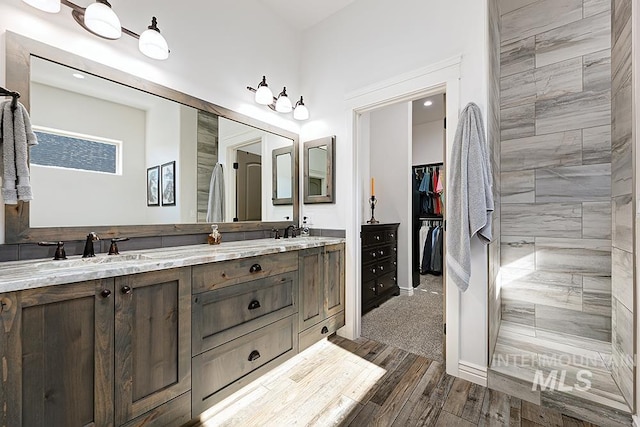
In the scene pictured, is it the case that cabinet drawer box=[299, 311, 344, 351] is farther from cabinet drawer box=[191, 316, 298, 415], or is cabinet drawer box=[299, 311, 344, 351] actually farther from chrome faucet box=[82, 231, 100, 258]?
chrome faucet box=[82, 231, 100, 258]

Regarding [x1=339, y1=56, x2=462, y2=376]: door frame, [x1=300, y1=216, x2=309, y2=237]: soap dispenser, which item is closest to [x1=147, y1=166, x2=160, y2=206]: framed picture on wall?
[x1=300, y1=216, x2=309, y2=237]: soap dispenser

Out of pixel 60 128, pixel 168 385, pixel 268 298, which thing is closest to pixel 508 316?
pixel 268 298

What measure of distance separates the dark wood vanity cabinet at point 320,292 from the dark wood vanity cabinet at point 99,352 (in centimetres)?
92

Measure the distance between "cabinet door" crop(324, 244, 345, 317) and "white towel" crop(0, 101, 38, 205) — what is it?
1884 millimetres

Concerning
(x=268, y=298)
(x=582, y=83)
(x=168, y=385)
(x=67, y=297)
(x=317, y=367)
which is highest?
(x=582, y=83)

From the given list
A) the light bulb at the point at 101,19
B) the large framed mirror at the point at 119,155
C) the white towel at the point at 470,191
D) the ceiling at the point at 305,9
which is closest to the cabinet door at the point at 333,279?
the large framed mirror at the point at 119,155

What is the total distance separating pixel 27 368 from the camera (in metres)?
0.95

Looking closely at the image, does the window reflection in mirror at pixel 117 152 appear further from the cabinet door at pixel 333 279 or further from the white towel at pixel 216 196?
the cabinet door at pixel 333 279

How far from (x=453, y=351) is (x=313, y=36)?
10.8 ft

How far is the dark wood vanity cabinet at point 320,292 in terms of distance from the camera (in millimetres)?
2121

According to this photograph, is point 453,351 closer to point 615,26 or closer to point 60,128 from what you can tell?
point 615,26

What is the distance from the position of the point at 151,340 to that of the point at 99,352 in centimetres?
20

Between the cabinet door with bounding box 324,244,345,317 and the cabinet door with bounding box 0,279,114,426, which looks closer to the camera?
the cabinet door with bounding box 0,279,114,426

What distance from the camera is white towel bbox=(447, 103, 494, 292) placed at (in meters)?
1.73
